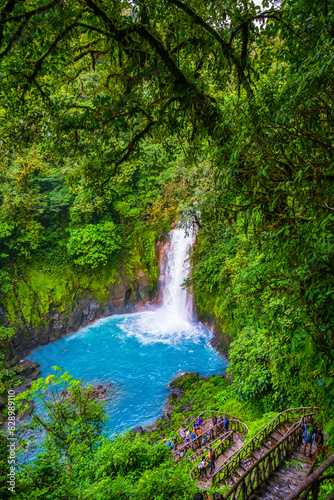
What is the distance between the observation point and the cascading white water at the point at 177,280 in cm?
1557

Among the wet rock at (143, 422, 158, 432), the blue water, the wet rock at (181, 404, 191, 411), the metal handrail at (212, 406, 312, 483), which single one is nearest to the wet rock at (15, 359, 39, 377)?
the blue water

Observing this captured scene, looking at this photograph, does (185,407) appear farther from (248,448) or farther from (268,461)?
(268,461)

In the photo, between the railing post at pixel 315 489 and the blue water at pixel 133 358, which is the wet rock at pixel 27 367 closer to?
the blue water at pixel 133 358

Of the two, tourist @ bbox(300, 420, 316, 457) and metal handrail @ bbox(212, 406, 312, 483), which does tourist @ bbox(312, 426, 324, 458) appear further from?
metal handrail @ bbox(212, 406, 312, 483)

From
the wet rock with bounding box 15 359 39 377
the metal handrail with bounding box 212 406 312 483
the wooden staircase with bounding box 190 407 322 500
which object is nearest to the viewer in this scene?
the wooden staircase with bounding box 190 407 322 500

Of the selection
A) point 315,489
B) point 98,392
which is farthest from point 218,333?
point 315,489

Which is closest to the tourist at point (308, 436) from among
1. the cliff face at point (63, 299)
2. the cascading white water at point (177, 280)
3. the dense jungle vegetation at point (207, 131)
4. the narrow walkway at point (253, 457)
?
the narrow walkway at point (253, 457)

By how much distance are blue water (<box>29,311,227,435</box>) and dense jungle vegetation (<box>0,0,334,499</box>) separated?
426cm

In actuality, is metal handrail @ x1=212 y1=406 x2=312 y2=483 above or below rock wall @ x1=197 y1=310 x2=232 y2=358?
below

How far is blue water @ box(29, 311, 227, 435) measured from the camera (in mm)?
10625

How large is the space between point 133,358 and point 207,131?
1249cm

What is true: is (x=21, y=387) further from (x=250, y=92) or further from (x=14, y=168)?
(x=250, y=92)

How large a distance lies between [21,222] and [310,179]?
14.9m

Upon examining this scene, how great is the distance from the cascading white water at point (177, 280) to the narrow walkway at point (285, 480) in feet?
32.1
